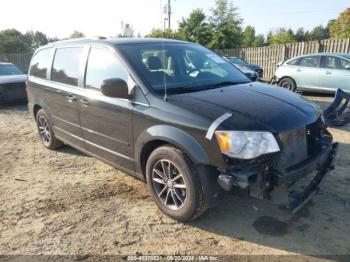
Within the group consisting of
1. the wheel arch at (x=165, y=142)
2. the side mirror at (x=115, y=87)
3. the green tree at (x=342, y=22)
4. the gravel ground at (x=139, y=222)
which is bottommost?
the gravel ground at (x=139, y=222)

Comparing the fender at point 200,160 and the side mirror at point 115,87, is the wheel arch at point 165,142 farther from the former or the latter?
the side mirror at point 115,87

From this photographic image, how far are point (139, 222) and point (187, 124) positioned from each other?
4.10ft

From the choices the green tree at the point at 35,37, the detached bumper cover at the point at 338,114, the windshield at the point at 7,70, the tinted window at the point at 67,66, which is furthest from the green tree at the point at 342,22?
the green tree at the point at 35,37

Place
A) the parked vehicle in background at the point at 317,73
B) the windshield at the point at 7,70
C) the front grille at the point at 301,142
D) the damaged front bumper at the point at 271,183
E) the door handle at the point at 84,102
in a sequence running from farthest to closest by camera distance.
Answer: the windshield at the point at 7,70, the parked vehicle in background at the point at 317,73, the door handle at the point at 84,102, the front grille at the point at 301,142, the damaged front bumper at the point at 271,183

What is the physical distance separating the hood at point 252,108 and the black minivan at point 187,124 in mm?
11

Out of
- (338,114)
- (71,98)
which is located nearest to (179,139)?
(71,98)

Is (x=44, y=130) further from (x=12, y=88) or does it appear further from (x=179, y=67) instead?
(x=12, y=88)

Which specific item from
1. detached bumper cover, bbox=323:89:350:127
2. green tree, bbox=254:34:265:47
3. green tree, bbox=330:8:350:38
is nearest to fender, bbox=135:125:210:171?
detached bumper cover, bbox=323:89:350:127

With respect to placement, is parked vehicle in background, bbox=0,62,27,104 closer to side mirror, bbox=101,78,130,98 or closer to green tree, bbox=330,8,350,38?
side mirror, bbox=101,78,130,98

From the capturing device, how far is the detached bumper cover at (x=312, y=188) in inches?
122

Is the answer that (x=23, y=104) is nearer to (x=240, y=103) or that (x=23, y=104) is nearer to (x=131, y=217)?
(x=131, y=217)

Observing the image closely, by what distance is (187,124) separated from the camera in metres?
3.17

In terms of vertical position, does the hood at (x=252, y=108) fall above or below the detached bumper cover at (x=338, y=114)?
above

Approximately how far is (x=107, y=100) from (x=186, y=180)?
4.83ft
